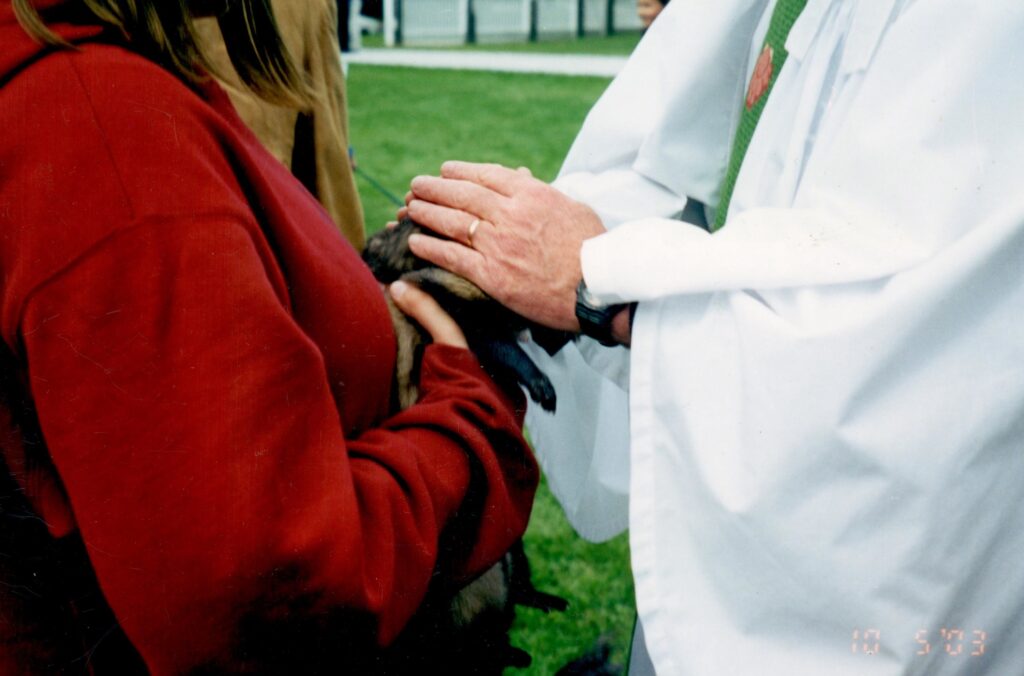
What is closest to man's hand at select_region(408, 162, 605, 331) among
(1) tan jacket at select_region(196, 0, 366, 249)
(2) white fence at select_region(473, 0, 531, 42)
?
(1) tan jacket at select_region(196, 0, 366, 249)

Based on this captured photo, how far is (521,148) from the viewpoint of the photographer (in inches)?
408

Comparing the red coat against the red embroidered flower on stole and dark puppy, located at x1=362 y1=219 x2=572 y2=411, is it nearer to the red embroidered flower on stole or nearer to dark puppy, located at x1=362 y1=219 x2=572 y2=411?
dark puppy, located at x1=362 y1=219 x2=572 y2=411

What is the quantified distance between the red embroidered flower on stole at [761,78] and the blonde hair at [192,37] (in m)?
0.84

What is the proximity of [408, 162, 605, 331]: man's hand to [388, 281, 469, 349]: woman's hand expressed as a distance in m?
0.11

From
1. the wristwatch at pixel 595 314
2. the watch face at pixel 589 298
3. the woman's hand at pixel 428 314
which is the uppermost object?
the watch face at pixel 589 298

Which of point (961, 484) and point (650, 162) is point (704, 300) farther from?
point (650, 162)

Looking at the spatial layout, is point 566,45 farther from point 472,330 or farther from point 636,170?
point 472,330

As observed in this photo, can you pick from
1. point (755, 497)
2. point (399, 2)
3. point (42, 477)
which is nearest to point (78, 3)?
point (42, 477)

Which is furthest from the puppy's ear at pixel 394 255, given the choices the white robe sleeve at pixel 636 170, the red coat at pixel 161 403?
the red coat at pixel 161 403

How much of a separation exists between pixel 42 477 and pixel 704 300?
92 cm

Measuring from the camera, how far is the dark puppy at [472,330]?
1817 mm

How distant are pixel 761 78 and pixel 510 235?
0.57m

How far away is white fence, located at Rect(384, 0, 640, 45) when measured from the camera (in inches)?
979

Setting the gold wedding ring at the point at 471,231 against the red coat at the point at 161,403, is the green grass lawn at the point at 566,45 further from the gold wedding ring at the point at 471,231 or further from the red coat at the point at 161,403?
the red coat at the point at 161,403
